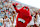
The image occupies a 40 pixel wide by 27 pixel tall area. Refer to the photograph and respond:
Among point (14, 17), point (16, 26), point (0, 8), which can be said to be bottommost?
point (16, 26)

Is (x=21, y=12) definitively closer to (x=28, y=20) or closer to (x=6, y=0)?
(x=28, y=20)

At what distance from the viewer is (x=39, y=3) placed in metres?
0.87

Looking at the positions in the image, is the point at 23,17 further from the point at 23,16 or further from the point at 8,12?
the point at 8,12

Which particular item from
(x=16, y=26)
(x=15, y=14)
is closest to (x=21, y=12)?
(x=15, y=14)

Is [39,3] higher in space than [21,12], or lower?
higher

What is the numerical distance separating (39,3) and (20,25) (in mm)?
365

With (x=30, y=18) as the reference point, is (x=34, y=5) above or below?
above

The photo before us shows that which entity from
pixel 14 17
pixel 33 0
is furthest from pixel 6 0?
pixel 33 0

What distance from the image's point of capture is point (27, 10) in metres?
0.85

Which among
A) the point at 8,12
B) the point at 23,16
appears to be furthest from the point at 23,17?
the point at 8,12

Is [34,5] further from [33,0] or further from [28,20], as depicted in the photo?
[28,20]

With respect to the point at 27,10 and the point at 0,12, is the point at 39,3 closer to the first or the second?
the point at 27,10

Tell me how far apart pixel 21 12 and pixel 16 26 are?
0.18 meters

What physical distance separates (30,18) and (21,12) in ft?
0.44
